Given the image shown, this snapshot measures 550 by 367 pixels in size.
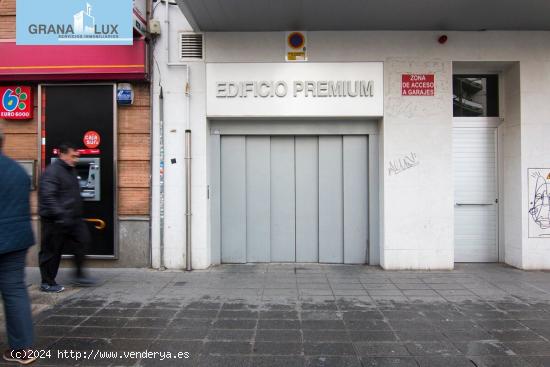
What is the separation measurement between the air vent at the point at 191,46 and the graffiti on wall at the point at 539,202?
582 centimetres

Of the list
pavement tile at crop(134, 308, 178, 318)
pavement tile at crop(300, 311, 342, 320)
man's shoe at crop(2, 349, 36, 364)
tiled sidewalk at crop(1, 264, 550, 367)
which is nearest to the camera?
man's shoe at crop(2, 349, 36, 364)

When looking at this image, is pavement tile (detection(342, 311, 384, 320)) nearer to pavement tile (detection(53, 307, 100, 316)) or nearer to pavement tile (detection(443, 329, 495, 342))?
pavement tile (detection(443, 329, 495, 342))

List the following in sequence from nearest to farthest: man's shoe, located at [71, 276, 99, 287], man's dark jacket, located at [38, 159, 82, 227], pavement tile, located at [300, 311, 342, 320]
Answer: pavement tile, located at [300, 311, 342, 320] < man's dark jacket, located at [38, 159, 82, 227] < man's shoe, located at [71, 276, 99, 287]

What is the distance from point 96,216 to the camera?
23.4 feet

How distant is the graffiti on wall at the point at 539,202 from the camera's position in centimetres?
715

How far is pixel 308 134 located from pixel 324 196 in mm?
1132

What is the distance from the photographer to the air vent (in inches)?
281

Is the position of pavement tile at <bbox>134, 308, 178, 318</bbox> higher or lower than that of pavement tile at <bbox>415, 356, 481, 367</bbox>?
higher

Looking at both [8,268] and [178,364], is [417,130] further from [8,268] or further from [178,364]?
[8,268]

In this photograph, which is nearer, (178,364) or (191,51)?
(178,364)

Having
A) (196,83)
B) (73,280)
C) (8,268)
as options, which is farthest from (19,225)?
(196,83)

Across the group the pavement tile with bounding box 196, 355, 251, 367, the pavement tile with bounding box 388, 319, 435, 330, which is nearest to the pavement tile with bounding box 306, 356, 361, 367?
the pavement tile with bounding box 196, 355, 251, 367

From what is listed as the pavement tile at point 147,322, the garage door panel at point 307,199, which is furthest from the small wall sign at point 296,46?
the pavement tile at point 147,322

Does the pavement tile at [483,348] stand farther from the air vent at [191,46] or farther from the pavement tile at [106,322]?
the air vent at [191,46]
